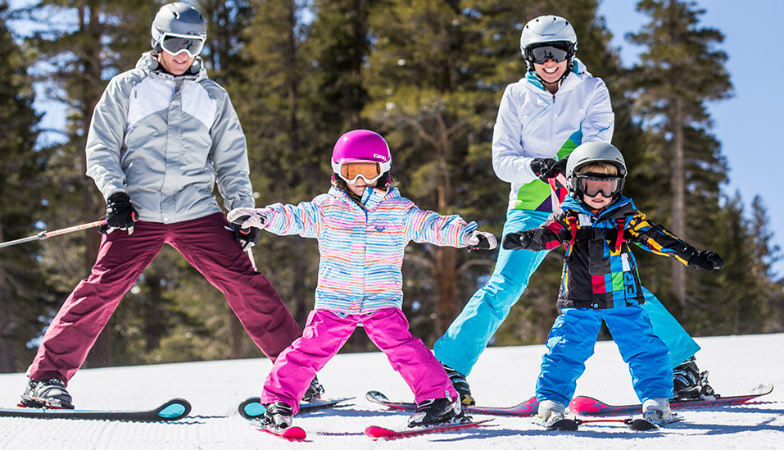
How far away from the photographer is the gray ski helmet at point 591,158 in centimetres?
316

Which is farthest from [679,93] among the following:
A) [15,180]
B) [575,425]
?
[575,425]

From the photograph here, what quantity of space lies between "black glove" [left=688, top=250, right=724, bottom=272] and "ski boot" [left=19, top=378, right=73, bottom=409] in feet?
9.25

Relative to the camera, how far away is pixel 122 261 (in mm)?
3727

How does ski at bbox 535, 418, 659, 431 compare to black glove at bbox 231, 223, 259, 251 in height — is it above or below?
below

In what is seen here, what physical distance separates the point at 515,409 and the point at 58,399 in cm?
209

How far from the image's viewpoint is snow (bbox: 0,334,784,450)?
2707mm

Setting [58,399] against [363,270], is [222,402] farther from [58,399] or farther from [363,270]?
[363,270]

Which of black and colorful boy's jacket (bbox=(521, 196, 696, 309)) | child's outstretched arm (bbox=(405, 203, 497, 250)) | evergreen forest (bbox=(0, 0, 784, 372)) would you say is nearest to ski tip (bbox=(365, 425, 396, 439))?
child's outstretched arm (bbox=(405, 203, 497, 250))

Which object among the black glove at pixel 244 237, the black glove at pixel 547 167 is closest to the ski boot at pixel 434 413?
the black glove at pixel 547 167

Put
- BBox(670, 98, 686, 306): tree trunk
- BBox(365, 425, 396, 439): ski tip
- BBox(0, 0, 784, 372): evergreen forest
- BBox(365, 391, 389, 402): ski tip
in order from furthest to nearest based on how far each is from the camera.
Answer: BBox(670, 98, 686, 306): tree trunk, BBox(0, 0, 784, 372): evergreen forest, BBox(365, 391, 389, 402): ski tip, BBox(365, 425, 396, 439): ski tip

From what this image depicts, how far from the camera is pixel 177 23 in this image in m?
3.79

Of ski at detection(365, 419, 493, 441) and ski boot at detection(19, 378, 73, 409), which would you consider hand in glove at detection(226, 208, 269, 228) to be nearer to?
ski at detection(365, 419, 493, 441)

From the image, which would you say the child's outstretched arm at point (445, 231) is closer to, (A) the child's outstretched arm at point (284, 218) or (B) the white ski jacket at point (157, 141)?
(A) the child's outstretched arm at point (284, 218)

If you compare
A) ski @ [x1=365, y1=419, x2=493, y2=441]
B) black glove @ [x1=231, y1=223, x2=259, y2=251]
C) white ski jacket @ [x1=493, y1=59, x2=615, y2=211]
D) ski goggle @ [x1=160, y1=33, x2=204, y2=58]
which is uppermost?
ski goggle @ [x1=160, y1=33, x2=204, y2=58]
